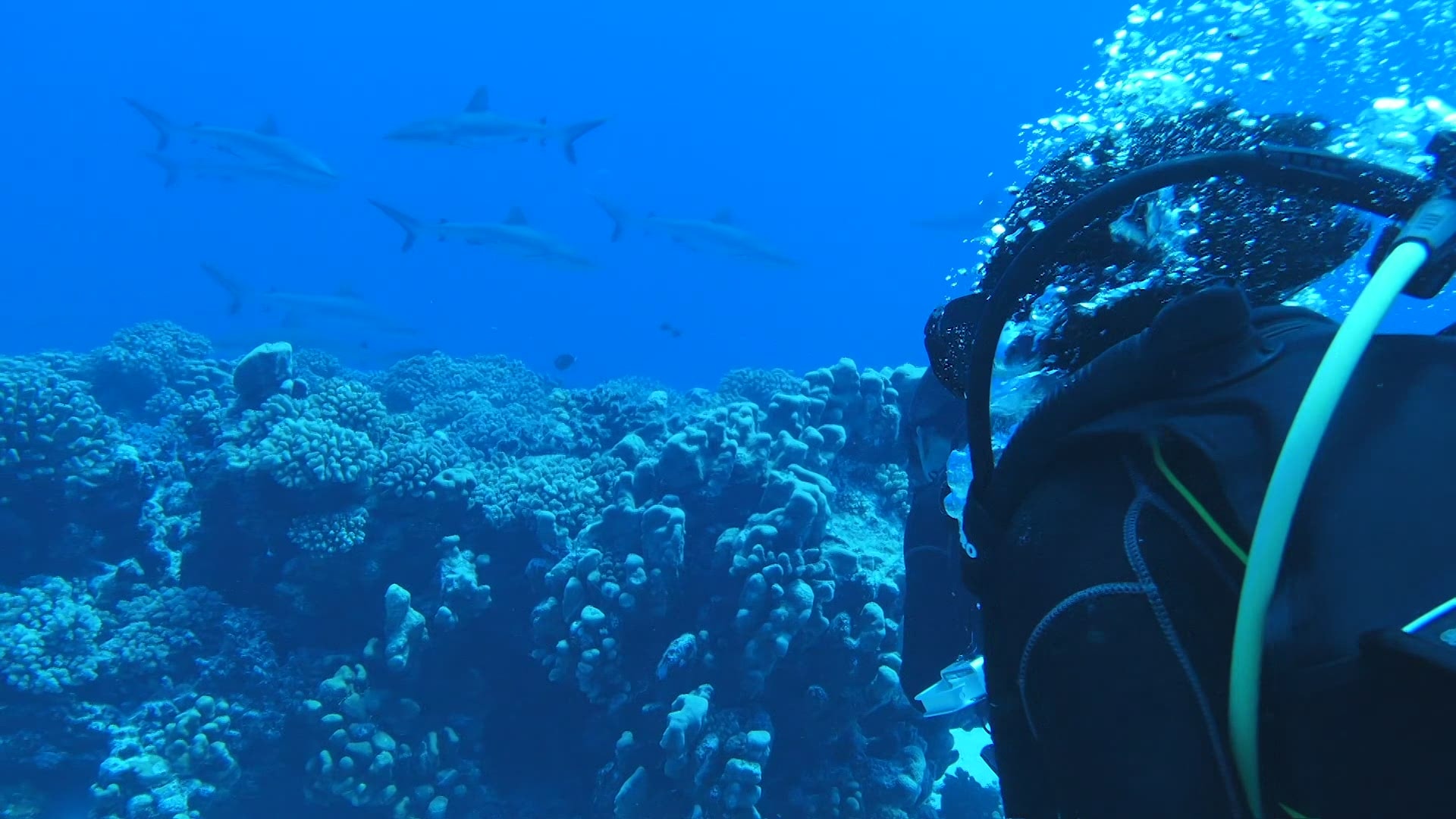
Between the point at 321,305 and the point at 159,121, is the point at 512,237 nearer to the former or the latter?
the point at 321,305

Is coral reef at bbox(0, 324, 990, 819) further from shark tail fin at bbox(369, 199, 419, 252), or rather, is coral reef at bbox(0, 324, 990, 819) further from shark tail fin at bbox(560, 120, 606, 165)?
shark tail fin at bbox(560, 120, 606, 165)

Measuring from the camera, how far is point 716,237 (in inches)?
824

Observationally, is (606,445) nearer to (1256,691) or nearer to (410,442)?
(410,442)

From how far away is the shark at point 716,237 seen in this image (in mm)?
20719

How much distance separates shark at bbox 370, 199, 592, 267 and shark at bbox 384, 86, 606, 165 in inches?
77.4

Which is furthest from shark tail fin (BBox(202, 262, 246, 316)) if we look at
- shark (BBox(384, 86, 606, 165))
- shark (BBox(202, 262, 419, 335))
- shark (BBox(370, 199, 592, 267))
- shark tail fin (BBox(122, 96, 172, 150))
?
shark tail fin (BBox(122, 96, 172, 150))

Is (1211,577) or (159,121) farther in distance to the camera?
(159,121)

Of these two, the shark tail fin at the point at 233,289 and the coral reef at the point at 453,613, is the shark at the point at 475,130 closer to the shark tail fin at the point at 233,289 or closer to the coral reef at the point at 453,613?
the shark tail fin at the point at 233,289

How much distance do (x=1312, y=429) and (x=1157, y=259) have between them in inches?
39.2

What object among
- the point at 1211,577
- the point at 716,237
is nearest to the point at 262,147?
the point at 716,237

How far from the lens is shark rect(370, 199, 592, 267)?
1744cm

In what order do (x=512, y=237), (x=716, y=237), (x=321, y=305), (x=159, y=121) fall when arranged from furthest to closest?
(x=159, y=121), (x=716, y=237), (x=321, y=305), (x=512, y=237)

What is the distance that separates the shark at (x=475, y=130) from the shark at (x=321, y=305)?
13.5 feet

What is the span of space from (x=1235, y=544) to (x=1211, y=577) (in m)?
0.06
